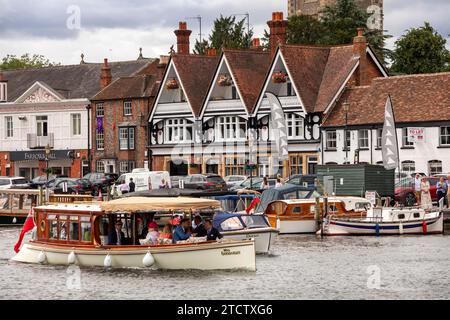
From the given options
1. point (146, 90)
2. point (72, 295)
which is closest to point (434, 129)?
point (146, 90)

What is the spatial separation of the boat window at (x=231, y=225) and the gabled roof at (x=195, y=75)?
4631 centimetres

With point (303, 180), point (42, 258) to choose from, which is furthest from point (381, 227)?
point (42, 258)

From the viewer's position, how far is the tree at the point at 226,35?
135375 millimetres

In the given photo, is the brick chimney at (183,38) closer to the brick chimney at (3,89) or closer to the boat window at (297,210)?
the brick chimney at (3,89)

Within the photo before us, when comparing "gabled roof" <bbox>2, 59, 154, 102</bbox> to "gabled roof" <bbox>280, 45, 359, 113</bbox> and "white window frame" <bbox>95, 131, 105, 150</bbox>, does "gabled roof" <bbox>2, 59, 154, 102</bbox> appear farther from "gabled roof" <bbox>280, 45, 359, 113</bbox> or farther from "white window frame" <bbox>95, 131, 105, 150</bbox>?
"gabled roof" <bbox>280, 45, 359, 113</bbox>

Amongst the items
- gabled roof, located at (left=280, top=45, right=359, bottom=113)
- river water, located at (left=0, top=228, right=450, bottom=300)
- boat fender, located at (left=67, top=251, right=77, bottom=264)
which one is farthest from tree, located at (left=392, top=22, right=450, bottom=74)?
boat fender, located at (left=67, top=251, right=77, bottom=264)

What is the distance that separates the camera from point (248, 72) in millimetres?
96875

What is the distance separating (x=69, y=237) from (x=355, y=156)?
4059 centimetres

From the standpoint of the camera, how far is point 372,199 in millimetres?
68062

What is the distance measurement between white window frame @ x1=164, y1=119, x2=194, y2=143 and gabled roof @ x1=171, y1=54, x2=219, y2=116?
2241 millimetres

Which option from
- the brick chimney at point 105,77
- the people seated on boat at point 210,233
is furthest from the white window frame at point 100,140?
the people seated on boat at point 210,233

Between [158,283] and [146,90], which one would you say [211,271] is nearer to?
[158,283]

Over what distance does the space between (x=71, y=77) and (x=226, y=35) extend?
88.9 ft

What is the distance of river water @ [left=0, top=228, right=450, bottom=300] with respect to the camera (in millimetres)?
41125
